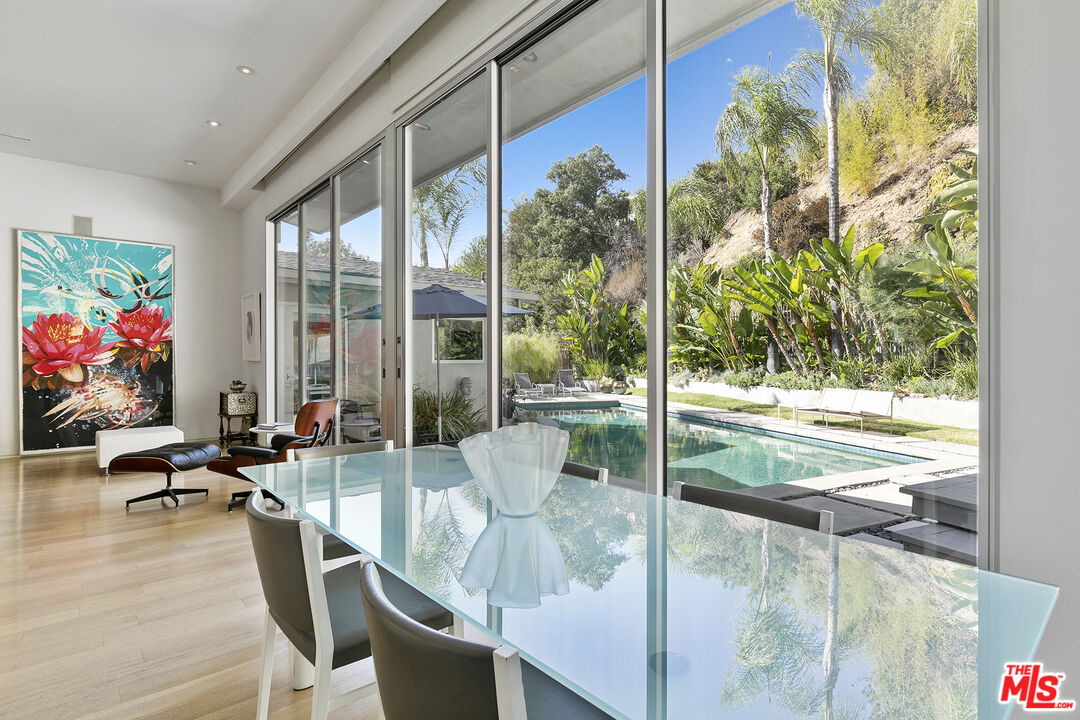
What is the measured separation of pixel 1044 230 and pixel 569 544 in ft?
4.42

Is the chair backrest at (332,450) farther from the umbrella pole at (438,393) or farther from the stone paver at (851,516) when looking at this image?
the stone paver at (851,516)

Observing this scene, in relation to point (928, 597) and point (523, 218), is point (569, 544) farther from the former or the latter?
point (523, 218)

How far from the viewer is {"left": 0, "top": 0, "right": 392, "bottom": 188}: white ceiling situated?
395cm

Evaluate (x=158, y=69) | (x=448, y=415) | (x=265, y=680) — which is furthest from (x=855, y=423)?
(x=158, y=69)

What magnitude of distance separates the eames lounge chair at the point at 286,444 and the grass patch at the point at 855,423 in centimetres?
319

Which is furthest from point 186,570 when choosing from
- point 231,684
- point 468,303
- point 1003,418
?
point 1003,418

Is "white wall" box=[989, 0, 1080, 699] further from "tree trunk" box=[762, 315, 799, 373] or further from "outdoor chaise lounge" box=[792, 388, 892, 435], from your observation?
"tree trunk" box=[762, 315, 799, 373]

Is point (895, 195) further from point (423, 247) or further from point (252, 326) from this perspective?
point (252, 326)

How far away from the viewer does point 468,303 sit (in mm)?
3709

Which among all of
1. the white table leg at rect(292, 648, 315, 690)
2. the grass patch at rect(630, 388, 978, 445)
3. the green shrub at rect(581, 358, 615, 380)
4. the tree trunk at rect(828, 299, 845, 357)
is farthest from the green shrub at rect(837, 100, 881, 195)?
the white table leg at rect(292, 648, 315, 690)

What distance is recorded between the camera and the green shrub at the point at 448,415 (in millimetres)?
3668

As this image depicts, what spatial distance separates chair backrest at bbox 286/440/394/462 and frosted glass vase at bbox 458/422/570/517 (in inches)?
53.2

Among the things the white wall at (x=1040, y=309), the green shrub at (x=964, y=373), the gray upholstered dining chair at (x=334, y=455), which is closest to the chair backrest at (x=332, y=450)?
the gray upholstered dining chair at (x=334, y=455)

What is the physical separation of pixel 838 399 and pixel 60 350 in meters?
8.48
